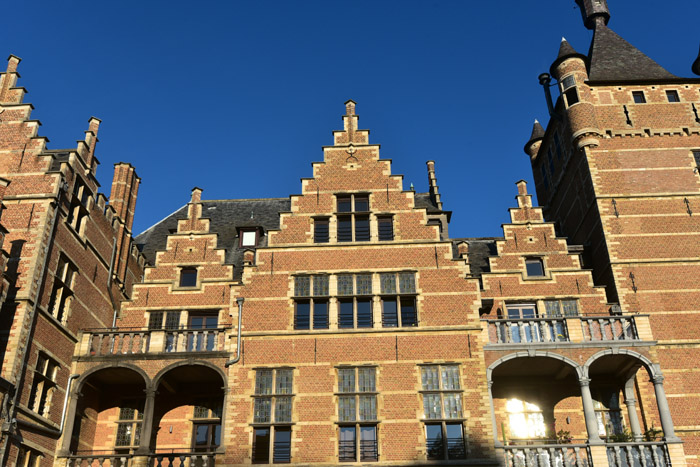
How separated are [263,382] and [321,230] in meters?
4.85

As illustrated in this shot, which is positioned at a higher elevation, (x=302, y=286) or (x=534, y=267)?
(x=534, y=267)

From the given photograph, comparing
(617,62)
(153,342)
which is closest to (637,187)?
(617,62)

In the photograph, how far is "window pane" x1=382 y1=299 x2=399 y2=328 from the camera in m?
17.7

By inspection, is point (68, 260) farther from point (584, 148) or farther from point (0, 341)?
point (584, 148)

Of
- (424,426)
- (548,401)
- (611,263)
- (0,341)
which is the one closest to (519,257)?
(611,263)

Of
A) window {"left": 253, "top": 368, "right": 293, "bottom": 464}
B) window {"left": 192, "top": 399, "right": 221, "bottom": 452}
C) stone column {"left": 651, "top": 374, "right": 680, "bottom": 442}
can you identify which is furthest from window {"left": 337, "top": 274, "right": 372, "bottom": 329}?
stone column {"left": 651, "top": 374, "right": 680, "bottom": 442}

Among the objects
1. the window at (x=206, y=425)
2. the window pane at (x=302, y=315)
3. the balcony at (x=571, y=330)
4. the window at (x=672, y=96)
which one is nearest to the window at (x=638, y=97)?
the window at (x=672, y=96)

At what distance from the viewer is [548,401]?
18109 millimetres

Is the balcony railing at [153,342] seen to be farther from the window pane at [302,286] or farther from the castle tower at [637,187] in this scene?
the castle tower at [637,187]

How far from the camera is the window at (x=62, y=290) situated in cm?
1681

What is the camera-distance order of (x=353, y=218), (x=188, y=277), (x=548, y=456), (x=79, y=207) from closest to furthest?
(x=548, y=456)
(x=79, y=207)
(x=353, y=218)
(x=188, y=277)

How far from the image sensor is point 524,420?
58.8ft

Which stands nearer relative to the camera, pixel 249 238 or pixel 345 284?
pixel 345 284

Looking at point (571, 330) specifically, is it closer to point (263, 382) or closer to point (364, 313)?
point (364, 313)
